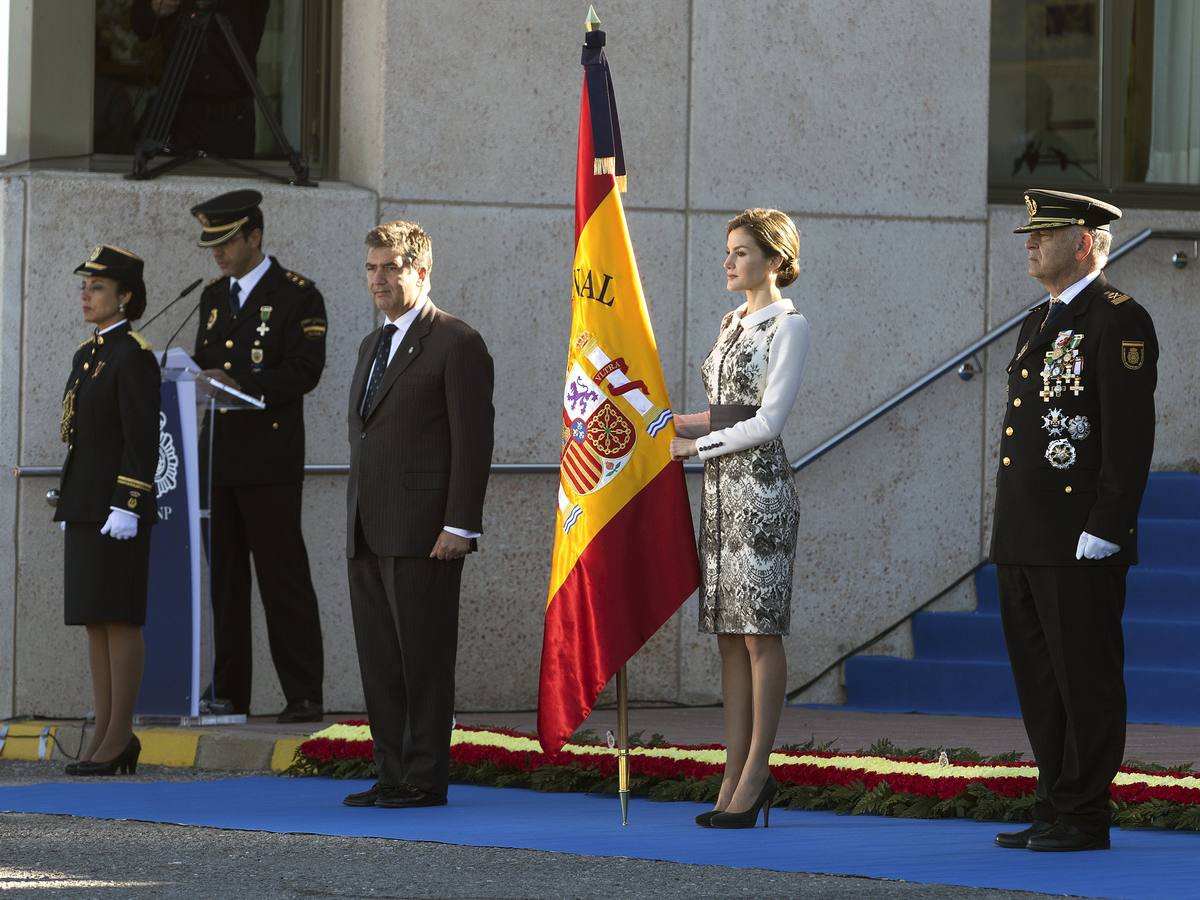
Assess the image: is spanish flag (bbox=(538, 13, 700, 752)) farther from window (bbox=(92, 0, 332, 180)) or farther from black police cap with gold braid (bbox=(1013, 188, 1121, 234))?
window (bbox=(92, 0, 332, 180))

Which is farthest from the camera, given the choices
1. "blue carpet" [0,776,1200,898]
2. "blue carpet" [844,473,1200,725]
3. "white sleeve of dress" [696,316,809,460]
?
"blue carpet" [844,473,1200,725]

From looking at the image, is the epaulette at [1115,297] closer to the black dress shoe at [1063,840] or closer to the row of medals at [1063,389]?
the row of medals at [1063,389]

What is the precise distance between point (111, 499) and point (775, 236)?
8.96 feet

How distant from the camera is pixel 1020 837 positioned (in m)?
6.24

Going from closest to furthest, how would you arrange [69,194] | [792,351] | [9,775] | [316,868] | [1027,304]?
[316,868], [792,351], [9,775], [69,194], [1027,304]

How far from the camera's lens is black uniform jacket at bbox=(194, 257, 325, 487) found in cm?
925

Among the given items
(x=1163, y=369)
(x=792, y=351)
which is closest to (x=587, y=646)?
(x=792, y=351)

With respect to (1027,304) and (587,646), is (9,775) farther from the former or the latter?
(1027,304)

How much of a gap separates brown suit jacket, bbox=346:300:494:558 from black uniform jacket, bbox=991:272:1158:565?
5.64ft

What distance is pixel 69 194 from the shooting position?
9633 mm

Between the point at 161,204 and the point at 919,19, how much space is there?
12.3 feet

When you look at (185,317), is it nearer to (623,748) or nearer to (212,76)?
(212,76)

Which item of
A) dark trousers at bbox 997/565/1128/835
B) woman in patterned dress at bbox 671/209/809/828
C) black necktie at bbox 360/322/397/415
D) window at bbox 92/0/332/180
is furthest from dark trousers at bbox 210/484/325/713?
dark trousers at bbox 997/565/1128/835

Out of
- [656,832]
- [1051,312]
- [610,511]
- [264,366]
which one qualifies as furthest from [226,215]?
[1051,312]
